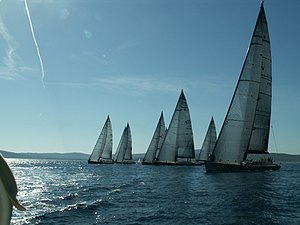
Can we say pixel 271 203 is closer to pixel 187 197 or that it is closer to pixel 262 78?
pixel 187 197

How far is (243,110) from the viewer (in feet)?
161

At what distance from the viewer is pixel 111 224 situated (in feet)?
48.3

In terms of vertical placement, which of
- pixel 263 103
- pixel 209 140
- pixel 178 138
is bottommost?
pixel 178 138

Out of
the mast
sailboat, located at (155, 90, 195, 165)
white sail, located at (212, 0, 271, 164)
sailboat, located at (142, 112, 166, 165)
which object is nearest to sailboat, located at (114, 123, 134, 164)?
sailboat, located at (142, 112, 166, 165)

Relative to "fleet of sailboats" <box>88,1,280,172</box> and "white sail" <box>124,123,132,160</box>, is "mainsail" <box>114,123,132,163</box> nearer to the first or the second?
"white sail" <box>124,123,132,160</box>

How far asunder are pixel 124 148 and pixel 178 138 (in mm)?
32799

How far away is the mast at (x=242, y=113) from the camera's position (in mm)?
47875

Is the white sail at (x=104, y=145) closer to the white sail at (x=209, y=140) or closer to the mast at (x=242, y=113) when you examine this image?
the white sail at (x=209, y=140)

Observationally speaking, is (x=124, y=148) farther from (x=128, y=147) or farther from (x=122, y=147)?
(x=128, y=147)

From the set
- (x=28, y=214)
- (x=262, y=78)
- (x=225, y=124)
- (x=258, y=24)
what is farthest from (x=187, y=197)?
(x=258, y=24)

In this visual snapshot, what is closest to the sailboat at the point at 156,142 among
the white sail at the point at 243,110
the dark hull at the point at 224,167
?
the white sail at the point at 243,110

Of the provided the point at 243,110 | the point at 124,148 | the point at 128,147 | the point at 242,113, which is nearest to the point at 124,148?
the point at 124,148

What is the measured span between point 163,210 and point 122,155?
307ft

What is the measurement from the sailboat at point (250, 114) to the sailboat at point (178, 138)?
29.5m
